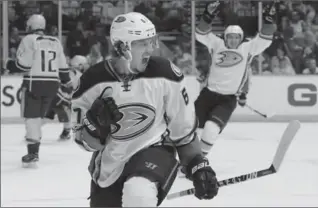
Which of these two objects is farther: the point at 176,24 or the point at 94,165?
the point at 176,24

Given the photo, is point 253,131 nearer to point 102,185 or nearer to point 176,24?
point 176,24

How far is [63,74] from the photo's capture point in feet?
12.9

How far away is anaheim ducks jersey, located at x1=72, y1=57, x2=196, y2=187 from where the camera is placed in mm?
1733

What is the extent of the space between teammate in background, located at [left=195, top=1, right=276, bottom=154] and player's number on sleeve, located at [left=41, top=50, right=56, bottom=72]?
711 millimetres

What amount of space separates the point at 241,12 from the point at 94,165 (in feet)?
13.6

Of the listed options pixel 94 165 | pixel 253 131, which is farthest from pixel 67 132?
pixel 94 165

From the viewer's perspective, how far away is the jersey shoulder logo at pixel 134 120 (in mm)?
1740

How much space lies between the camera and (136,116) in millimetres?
1741

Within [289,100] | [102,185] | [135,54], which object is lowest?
[289,100]

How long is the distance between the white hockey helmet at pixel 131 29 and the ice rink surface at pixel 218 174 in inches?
14.1

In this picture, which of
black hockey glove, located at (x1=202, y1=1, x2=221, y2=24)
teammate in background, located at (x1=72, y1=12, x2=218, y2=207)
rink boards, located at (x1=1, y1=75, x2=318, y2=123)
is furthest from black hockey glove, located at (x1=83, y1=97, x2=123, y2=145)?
rink boards, located at (x1=1, y1=75, x2=318, y2=123)

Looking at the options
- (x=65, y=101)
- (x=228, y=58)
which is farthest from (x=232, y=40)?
(x=65, y=101)

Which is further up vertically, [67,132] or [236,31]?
[236,31]

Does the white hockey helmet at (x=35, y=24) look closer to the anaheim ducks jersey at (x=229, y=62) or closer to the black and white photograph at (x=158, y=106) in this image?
the black and white photograph at (x=158, y=106)
